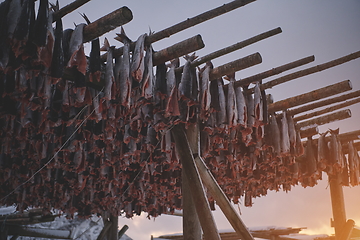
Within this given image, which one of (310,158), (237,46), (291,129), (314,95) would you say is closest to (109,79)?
(237,46)

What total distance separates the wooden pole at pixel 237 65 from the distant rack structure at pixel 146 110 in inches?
0.6

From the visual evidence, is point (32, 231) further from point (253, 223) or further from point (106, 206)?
point (253, 223)

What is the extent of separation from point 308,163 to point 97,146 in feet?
14.4

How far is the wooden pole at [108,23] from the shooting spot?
304 centimetres

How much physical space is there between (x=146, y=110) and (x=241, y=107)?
4.51 ft

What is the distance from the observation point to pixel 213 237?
3.65 metres

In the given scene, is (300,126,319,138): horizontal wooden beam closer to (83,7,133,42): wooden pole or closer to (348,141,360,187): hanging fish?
(348,141,360,187): hanging fish

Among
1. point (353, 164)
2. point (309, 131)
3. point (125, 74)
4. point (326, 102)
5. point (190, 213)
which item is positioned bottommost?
point (190, 213)

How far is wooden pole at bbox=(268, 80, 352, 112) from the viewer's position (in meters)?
4.55

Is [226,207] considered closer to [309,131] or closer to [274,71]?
[274,71]

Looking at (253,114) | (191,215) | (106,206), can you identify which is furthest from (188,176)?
(106,206)

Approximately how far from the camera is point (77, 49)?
3.28 m

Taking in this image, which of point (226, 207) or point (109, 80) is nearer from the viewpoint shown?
point (109, 80)

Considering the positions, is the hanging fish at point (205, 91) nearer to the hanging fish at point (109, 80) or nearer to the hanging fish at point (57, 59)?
the hanging fish at point (109, 80)
